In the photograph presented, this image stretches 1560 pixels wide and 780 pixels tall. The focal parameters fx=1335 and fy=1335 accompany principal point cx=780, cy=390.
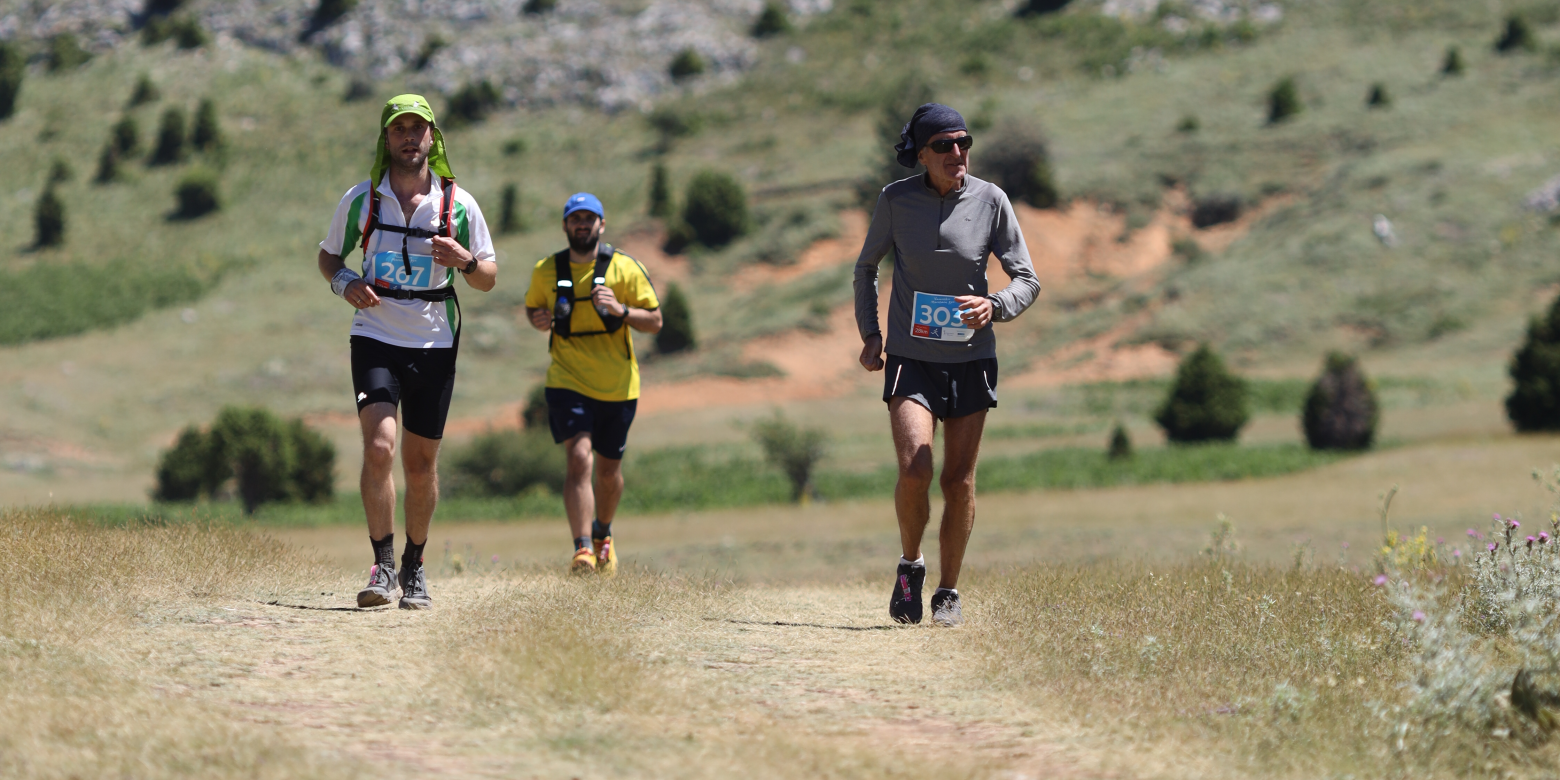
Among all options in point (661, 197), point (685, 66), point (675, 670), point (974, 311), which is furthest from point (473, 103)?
point (675, 670)

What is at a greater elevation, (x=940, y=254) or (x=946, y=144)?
(x=946, y=144)

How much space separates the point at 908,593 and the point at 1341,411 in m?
23.9

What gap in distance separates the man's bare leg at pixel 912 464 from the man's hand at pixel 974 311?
0.47 metres

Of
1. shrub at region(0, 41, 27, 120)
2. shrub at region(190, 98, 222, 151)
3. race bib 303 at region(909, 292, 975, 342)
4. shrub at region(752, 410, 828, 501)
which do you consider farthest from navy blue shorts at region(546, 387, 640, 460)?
shrub at region(0, 41, 27, 120)

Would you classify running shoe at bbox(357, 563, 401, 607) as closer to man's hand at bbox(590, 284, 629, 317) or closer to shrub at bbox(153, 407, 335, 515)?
man's hand at bbox(590, 284, 629, 317)

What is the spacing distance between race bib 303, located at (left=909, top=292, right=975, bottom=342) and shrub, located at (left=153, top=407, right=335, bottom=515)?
78.8 ft

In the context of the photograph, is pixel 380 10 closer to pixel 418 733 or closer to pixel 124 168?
pixel 124 168

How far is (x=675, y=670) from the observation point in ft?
15.7

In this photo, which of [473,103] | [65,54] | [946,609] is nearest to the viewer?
[946,609]

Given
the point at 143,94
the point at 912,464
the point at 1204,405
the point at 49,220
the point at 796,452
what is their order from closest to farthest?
the point at 912,464 < the point at 796,452 < the point at 1204,405 < the point at 49,220 < the point at 143,94

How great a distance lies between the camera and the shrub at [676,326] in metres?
44.3

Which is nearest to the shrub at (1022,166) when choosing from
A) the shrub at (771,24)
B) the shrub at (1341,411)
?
the shrub at (1341,411)

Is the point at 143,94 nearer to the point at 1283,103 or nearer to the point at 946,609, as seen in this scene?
the point at 1283,103

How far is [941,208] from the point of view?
6.38 metres
